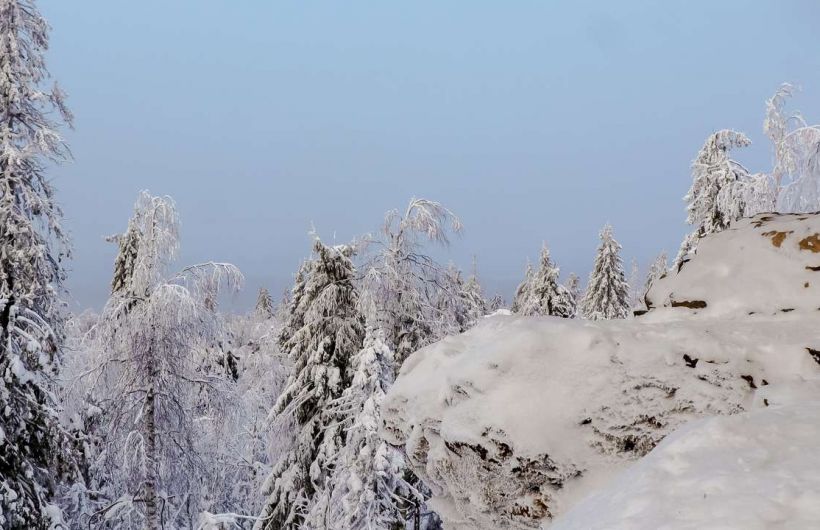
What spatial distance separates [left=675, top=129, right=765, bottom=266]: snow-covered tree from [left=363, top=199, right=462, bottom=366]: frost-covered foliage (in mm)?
7842

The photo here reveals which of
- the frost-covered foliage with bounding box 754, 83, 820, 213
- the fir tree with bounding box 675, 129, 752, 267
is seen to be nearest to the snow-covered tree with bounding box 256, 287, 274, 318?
the fir tree with bounding box 675, 129, 752, 267

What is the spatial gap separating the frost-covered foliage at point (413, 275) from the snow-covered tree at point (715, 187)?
7.84 metres

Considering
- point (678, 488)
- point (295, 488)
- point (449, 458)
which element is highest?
point (678, 488)

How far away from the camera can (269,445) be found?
44.9 ft

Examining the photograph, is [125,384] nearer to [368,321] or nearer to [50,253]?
[50,253]

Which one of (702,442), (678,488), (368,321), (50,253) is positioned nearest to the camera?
(678,488)

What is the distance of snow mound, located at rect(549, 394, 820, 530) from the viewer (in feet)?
9.31

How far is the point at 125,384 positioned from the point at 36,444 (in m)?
1.76

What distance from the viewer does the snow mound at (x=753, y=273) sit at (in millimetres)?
5734

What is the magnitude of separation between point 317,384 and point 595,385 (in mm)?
8808

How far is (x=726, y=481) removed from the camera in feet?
10.2

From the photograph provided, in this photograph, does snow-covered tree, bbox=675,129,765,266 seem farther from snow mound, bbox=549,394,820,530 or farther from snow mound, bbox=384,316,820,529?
snow mound, bbox=549,394,820,530

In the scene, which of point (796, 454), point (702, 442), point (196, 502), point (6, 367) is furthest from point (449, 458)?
point (196, 502)

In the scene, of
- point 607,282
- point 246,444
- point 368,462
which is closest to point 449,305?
point 368,462
